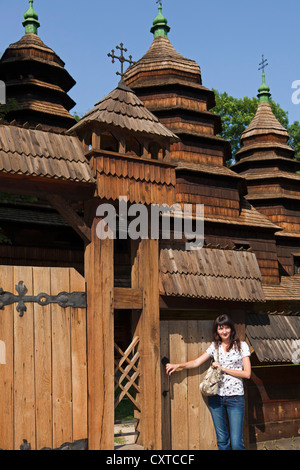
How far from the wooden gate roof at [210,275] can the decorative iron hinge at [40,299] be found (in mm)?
1215

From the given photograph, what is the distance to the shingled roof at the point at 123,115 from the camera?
6.54 m

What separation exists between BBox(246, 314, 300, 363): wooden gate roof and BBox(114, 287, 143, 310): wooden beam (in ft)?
8.23

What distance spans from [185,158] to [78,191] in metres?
12.2

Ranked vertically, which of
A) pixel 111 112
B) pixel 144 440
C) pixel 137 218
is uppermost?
pixel 111 112

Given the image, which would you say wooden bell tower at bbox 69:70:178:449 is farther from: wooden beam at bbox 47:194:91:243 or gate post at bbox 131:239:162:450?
wooden beam at bbox 47:194:91:243

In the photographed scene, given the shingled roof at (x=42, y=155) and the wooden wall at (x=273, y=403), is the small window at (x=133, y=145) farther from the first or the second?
the wooden wall at (x=273, y=403)

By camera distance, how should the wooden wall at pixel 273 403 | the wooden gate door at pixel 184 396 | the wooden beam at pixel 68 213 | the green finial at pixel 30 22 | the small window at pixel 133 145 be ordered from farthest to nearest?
the green finial at pixel 30 22, the wooden wall at pixel 273 403, the small window at pixel 133 145, the wooden gate door at pixel 184 396, the wooden beam at pixel 68 213

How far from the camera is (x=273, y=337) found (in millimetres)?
8625

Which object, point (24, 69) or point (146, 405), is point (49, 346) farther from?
point (24, 69)

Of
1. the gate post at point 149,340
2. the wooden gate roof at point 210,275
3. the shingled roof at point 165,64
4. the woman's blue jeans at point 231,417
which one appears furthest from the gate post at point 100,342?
the shingled roof at point 165,64

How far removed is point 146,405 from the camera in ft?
21.3

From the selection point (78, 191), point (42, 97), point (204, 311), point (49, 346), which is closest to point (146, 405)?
point (49, 346)

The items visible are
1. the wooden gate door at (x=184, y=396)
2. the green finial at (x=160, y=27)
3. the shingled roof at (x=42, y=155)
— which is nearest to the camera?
the shingled roof at (x=42, y=155)

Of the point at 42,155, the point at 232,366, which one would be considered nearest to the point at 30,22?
the point at 42,155
